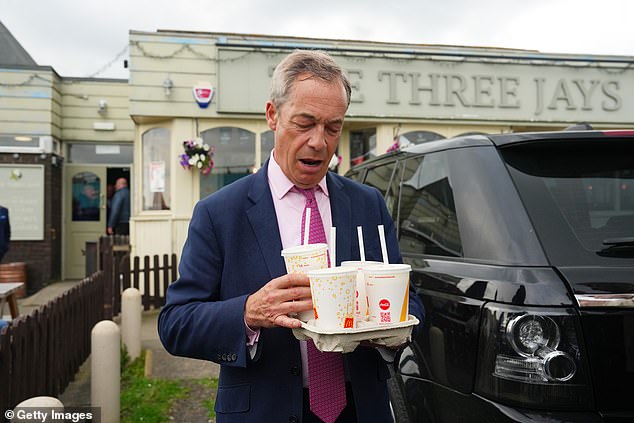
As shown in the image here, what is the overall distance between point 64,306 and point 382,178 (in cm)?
332

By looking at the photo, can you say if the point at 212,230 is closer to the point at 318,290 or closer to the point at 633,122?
the point at 318,290

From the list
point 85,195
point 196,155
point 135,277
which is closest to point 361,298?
point 135,277

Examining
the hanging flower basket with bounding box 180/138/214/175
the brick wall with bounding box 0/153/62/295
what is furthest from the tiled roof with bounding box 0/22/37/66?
the hanging flower basket with bounding box 180/138/214/175

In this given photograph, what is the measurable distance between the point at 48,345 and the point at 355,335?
3857 millimetres

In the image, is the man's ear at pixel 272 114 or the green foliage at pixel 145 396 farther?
the green foliage at pixel 145 396

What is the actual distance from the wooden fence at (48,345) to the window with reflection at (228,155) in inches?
135

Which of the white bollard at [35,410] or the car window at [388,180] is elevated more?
the car window at [388,180]

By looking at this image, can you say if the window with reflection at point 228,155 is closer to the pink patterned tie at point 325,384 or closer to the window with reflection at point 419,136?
the window with reflection at point 419,136

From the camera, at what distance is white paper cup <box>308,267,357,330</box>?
1.39 m

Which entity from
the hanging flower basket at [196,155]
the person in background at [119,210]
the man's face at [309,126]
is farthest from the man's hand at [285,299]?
the person in background at [119,210]

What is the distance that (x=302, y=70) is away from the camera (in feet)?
5.48

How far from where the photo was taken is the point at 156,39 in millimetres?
9023

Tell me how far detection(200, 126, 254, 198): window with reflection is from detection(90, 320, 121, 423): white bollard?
556 cm

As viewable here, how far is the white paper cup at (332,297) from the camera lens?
139cm
